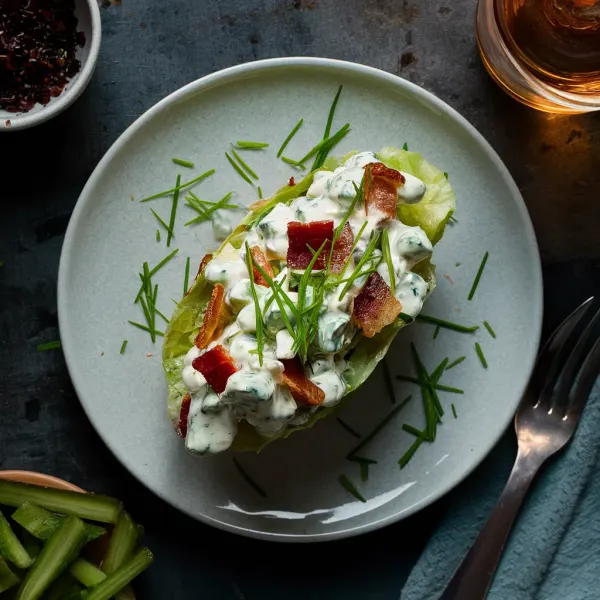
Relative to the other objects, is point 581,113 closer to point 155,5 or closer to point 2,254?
point 155,5

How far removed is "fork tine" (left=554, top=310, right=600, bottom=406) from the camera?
2064mm

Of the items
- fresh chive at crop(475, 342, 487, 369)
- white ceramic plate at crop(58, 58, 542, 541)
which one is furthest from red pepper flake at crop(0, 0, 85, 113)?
fresh chive at crop(475, 342, 487, 369)

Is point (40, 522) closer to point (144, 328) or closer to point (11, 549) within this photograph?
point (11, 549)

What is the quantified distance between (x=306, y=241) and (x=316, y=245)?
24 mm

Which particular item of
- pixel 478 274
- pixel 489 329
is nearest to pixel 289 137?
pixel 478 274

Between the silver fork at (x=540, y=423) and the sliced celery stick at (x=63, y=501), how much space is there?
859 millimetres

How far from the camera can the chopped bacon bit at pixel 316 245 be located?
178cm

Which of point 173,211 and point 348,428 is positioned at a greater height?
point 173,211

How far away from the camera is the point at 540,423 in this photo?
207 cm

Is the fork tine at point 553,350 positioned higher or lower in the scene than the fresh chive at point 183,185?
lower

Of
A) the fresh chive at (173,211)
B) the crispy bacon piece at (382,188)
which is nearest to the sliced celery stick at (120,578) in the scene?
the fresh chive at (173,211)

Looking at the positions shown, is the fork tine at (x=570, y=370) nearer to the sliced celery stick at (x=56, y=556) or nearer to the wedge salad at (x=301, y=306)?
the wedge salad at (x=301, y=306)

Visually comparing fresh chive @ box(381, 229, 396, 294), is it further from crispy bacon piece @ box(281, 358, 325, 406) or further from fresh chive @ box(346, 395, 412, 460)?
fresh chive @ box(346, 395, 412, 460)

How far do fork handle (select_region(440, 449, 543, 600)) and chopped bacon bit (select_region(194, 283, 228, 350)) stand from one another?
0.85m
